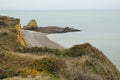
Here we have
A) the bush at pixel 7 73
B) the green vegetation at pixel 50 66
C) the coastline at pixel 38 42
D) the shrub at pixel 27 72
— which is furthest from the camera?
the coastline at pixel 38 42

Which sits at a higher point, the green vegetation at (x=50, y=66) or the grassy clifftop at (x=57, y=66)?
the green vegetation at (x=50, y=66)

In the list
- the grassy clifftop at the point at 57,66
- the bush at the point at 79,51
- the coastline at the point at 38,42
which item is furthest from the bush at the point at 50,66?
the coastline at the point at 38,42

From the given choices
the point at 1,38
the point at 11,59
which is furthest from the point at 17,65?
the point at 1,38

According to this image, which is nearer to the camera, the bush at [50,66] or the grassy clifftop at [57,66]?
the grassy clifftop at [57,66]

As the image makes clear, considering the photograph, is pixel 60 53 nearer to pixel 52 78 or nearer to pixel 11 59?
pixel 11 59

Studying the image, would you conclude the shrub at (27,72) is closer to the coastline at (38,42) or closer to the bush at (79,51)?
the bush at (79,51)

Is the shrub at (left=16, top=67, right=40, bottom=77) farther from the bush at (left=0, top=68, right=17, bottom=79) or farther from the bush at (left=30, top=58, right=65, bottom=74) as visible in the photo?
the bush at (left=30, top=58, right=65, bottom=74)

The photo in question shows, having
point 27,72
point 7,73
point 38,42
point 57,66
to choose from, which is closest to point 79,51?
point 57,66

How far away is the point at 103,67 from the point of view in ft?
78.6

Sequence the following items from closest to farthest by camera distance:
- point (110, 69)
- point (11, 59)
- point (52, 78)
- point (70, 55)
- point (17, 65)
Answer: point (52, 78), point (17, 65), point (11, 59), point (110, 69), point (70, 55)

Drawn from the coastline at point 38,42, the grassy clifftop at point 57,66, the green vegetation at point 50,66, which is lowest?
the coastline at point 38,42

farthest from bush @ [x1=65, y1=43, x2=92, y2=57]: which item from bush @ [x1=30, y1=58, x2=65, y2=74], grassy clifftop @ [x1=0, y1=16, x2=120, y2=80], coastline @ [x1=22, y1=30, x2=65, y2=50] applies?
coastline @ [x1=22, y1=30, x2=65, y2=50]

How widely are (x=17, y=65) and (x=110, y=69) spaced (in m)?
7.72

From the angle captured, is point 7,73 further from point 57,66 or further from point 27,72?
point 57,66
